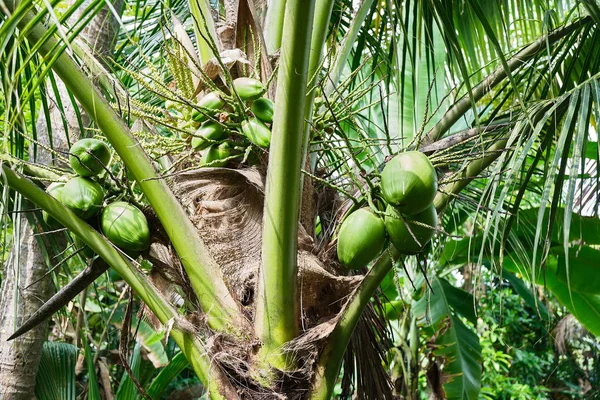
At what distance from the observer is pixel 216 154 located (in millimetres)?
1572

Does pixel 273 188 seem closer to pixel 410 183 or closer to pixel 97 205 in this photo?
pixel 410 183

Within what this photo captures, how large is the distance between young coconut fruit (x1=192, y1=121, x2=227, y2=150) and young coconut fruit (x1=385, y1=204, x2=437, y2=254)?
19.2 inches

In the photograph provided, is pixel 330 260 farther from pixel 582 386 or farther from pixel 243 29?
pixel 582 386

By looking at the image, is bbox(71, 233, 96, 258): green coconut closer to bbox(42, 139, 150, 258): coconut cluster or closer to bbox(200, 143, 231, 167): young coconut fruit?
bbox(42, 139, 150, 258): coconut cluster

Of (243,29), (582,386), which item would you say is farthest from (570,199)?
(582,386)

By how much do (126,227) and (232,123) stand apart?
352 mm

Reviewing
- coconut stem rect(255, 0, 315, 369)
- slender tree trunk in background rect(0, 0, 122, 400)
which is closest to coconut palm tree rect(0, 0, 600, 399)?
coconut stem rect(255, 0, 315, 369)

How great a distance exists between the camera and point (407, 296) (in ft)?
15.3

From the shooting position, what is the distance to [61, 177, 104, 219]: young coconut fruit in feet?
4.79

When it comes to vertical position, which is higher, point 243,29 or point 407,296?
point 243,29

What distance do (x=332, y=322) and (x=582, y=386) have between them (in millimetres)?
7566

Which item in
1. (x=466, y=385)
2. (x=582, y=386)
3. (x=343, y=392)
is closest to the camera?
(x=343, y=392)

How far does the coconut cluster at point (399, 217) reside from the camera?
1187 mm

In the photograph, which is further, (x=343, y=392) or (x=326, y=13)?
(x=343, y=392)
